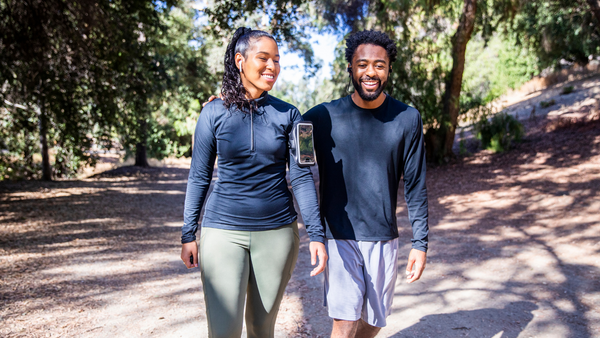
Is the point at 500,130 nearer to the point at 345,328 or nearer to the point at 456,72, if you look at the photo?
the point at 456,72

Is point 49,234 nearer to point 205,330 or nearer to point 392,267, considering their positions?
point 205,330

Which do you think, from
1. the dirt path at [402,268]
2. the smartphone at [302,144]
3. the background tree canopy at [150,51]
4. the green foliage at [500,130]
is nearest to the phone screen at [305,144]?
the smartphone at [302,144]

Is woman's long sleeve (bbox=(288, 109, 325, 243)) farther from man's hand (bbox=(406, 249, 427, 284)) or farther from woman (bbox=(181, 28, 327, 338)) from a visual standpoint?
man's hand (bbox=(406, 249, 427, 284))

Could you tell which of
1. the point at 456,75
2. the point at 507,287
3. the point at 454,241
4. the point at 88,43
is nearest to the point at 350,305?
the point at 507,287

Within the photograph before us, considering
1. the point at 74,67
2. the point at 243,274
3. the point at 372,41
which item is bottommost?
the point at 243,274

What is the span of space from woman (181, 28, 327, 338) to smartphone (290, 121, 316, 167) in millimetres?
69

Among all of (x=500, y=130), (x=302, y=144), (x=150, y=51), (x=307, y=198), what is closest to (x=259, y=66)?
(x=302, y=144)

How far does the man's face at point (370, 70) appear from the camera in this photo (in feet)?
8.70

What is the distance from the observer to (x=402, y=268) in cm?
620

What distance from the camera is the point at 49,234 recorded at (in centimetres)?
801

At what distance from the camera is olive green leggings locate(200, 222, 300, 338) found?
235 cm

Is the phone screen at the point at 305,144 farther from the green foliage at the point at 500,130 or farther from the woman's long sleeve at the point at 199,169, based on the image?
the green foliage at the point at 500,130

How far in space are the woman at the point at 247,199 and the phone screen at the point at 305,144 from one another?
8 cm

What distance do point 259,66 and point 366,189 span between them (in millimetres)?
902
